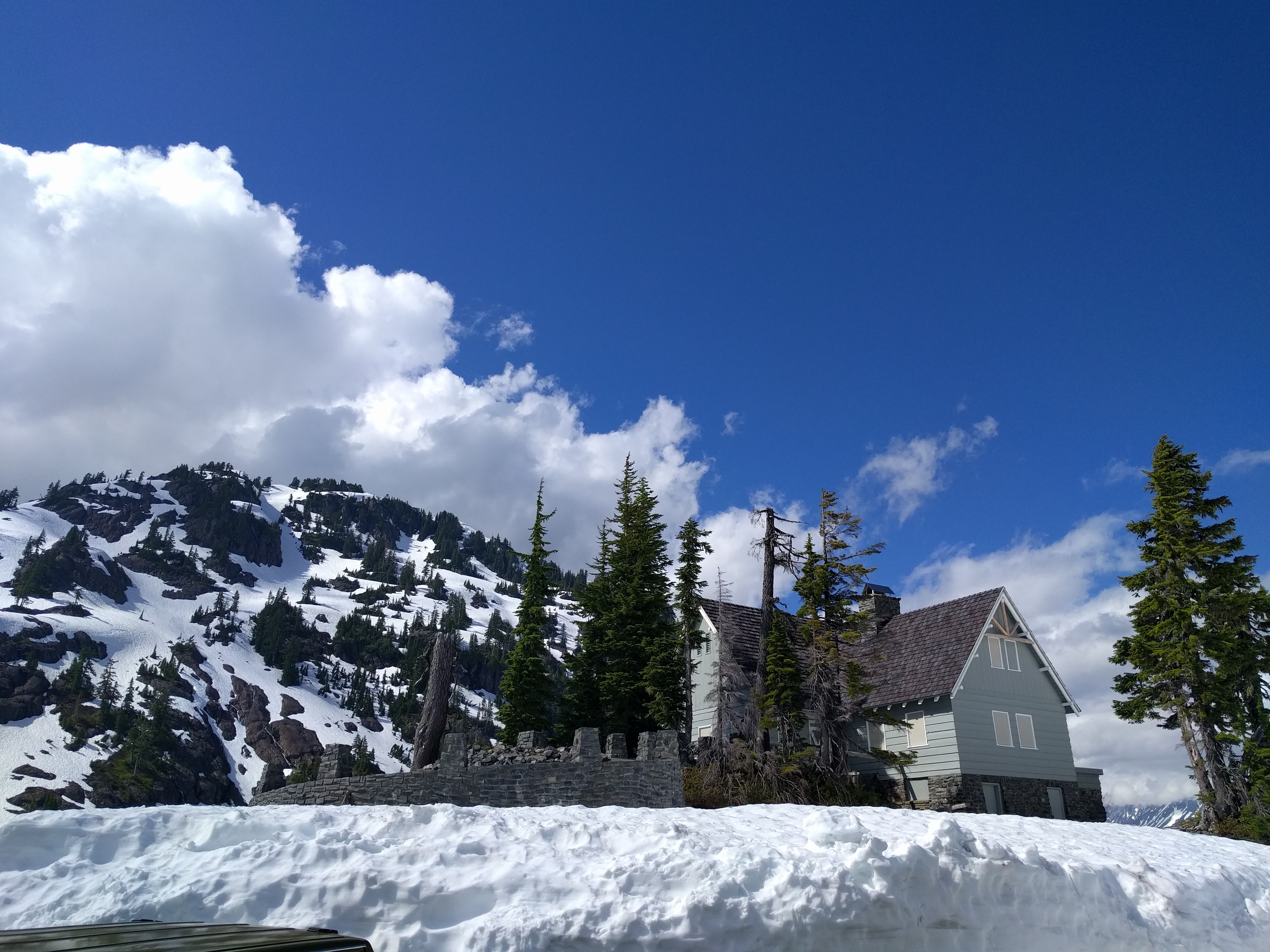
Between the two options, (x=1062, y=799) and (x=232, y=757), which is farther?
(x=232, y=757)

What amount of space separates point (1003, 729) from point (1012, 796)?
241 centimetres

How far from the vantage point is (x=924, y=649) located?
3300 centimetres

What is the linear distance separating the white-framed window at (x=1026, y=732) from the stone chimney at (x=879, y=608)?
23.2 ft

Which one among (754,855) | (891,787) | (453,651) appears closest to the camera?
(754,855)

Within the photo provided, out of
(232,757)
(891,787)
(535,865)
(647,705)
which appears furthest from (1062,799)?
(232,757)

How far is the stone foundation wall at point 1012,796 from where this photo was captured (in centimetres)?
2828

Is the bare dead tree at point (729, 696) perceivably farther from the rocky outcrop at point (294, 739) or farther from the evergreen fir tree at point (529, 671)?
the rocky outcrop at point (294, 739)

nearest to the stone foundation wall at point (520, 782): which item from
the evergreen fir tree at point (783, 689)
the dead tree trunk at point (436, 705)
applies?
the dead tree trunk at point (436, 705)

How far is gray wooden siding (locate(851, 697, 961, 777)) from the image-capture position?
29.2 metres

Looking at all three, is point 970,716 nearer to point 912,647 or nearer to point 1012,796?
point 1012,796

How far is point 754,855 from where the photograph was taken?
35.6 ft

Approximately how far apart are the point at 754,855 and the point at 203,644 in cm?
20378

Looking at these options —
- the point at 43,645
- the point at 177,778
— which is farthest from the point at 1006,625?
the point at 43,645

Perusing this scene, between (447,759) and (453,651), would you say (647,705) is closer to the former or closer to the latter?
(453,651)
